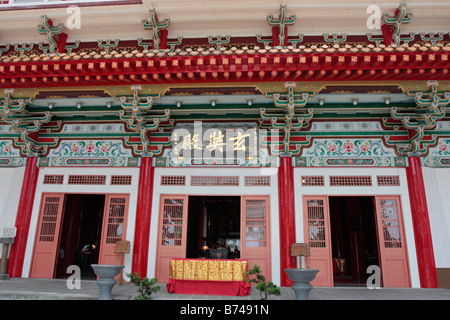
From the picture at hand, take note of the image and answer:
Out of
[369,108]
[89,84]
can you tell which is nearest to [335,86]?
[369,108]

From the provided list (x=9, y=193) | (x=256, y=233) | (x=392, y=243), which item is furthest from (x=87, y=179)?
(x=392, y=243)

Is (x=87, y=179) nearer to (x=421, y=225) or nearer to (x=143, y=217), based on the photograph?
(x=143, y=217)

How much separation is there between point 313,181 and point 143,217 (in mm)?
3904

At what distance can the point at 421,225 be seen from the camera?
258 inches

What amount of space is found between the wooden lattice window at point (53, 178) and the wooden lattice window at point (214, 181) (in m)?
3.22

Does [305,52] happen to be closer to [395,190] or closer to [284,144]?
[284,144]

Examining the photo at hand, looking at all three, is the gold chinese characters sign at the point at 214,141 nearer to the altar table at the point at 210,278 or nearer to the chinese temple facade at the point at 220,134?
the chinese temple facade at the point at 220,134

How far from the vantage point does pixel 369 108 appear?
6.93m

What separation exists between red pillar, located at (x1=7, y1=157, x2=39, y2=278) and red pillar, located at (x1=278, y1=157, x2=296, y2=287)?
5821 mm

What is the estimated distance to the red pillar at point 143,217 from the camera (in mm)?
6758

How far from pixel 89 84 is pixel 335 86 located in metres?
4.94

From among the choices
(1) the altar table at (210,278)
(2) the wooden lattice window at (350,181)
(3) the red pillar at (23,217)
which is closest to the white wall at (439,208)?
(2) the wooden lattice window at (350,181)

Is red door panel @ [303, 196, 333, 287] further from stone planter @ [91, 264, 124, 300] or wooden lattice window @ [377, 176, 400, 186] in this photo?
stone planter @ [91, 264, 124, 300]
